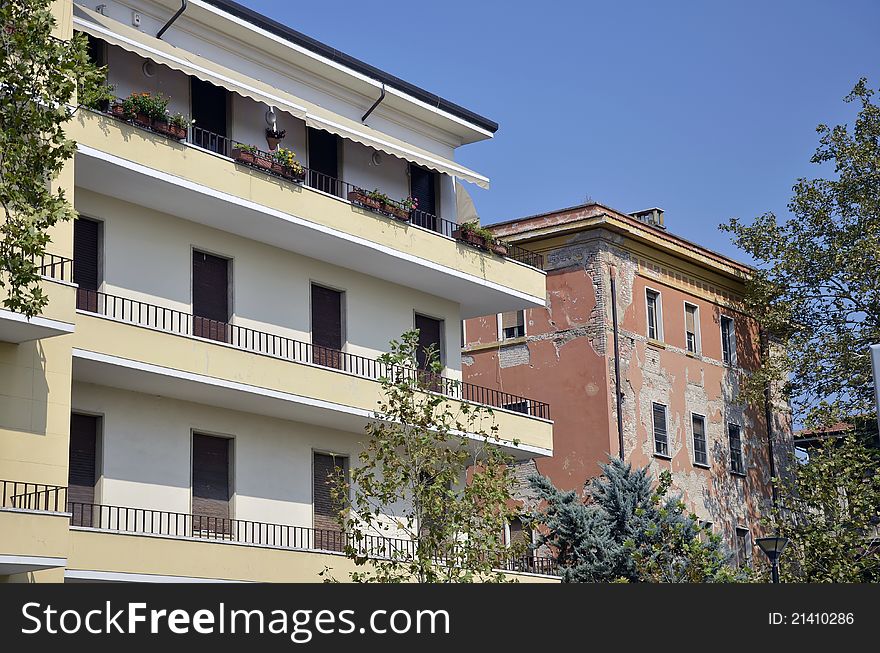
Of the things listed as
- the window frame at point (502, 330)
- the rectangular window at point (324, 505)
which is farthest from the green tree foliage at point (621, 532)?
the rectangular window at point (324, 505)

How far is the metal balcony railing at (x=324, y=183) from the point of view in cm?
2523

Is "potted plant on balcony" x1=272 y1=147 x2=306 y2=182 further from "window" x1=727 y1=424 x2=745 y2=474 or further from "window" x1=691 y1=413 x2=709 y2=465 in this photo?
"window" x1=727 y1=424 x2=745 y2=474

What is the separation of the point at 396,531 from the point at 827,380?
15.1 m

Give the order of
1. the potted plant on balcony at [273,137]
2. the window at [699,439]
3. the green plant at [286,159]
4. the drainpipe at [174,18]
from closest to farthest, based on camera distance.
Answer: the drainpipe at [174,18]
the green plant at [286,159]
the potted plant on balcony at [273,137]
the window at [699,439]

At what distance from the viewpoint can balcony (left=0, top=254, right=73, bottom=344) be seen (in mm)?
19234

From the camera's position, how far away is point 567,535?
102ft

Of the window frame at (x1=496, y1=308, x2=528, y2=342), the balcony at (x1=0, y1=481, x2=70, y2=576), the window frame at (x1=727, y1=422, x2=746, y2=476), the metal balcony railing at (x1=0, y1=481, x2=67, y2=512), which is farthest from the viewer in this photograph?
the window frame at (x1=727, y1=422, x2=746, y2=476)

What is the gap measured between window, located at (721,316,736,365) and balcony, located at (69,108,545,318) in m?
9.62

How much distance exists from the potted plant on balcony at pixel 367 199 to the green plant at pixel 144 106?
470 cm

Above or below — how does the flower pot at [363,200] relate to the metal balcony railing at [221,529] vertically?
above

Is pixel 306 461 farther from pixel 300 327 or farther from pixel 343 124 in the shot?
pixel 343 124

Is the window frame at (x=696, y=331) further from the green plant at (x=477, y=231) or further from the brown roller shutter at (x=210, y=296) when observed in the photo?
the brown roller shutter at (x=210, y=296)

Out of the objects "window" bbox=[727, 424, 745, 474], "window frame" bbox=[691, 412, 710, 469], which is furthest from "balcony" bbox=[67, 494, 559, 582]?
"window" bbox=[727, 424, 745, 474]
